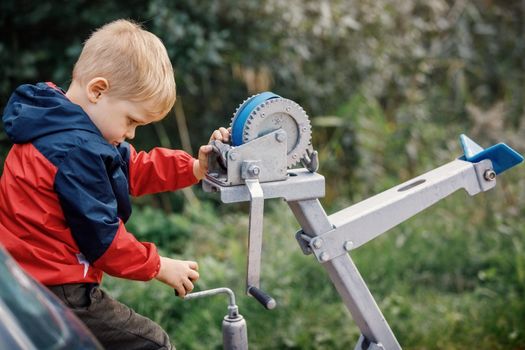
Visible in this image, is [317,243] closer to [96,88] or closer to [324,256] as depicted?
[324,256]

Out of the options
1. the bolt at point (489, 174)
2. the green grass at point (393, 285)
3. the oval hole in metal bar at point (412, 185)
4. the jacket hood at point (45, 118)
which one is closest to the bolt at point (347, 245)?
the oval hole in metal bar at point (412, 185)

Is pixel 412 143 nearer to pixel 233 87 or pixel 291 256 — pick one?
pixel 233 87

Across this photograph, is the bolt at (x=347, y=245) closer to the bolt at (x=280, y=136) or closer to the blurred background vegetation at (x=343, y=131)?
the bolt at (x=280, y=136)

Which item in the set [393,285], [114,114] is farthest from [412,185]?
[393,285]

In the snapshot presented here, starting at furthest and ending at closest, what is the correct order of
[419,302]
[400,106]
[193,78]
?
[400,106] < [193,78] < [419,302]

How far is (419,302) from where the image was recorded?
4242 millimetres

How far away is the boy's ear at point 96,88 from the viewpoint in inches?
94.7

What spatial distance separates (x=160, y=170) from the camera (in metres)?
2.77

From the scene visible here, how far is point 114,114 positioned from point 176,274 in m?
0.52

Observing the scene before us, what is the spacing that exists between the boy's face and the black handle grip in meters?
0.61

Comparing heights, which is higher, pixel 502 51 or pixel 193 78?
pixel 193 78

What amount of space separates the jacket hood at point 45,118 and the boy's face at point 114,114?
4cm

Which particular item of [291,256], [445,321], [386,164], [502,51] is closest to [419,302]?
[445,321]

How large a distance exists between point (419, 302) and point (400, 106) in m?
2.59
